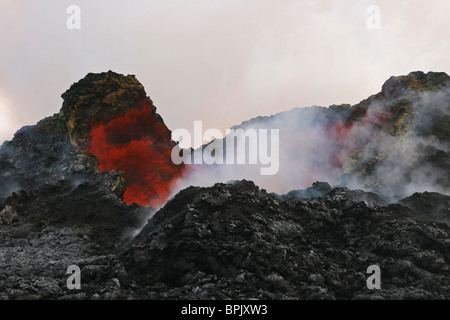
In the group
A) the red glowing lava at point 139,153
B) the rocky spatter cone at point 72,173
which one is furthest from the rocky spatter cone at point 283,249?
the red glowing lava at point 139,153

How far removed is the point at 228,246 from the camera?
1009cm

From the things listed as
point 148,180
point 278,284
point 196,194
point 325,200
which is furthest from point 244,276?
point 148,180

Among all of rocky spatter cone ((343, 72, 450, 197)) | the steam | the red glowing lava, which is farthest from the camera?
the red glowing lava

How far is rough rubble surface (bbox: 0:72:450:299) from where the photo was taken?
351 inches

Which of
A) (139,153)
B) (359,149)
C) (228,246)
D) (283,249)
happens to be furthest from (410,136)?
(139,153)

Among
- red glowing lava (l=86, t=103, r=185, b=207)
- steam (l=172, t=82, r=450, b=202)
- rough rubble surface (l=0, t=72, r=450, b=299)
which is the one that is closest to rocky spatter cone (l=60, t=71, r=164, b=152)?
red glowing lava (l=86, t=103, r=185, b=207)

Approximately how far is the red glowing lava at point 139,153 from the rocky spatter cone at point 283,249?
11.9 m

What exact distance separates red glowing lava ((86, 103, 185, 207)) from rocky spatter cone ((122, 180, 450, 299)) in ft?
39.2

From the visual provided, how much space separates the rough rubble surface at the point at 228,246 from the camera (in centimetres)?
891

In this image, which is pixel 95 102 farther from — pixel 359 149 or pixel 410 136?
pixel 410 136

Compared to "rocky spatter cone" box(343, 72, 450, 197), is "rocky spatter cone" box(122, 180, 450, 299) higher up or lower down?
lower down

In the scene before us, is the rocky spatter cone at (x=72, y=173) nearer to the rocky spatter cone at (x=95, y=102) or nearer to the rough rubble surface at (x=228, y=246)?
the rocky spatter cone at (x=95, y=102)

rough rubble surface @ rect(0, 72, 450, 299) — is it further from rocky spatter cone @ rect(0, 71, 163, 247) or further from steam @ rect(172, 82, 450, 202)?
steam @ rect(172, 82, 450, 202)
